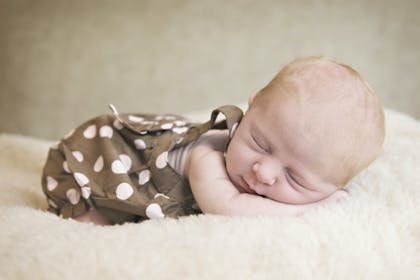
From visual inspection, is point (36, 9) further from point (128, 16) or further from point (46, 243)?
point (46, 243)

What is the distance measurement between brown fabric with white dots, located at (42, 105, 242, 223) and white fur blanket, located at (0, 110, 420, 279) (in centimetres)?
13

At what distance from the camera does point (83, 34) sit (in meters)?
2.04

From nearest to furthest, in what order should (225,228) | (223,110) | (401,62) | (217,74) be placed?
(225,228)
(223,110)
(401,62)
(217,74)

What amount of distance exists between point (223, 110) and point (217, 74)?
1087mm

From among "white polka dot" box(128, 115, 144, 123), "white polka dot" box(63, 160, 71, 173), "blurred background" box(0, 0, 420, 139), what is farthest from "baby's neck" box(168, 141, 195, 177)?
"blurred background" box(0, 0, 420, 139)

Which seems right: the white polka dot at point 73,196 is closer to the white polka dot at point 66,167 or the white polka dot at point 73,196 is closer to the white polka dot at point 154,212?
the white polka dot at point 66,167

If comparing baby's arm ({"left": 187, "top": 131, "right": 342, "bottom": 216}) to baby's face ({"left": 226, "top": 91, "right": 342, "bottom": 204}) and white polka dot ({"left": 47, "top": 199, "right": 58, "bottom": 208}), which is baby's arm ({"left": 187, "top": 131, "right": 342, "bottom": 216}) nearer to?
baby's face ({"left": 226, "top": 91, "right": 342, "bottom": 204})

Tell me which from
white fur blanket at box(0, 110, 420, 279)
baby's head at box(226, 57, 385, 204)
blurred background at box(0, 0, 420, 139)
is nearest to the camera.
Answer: white fur blanket at box(0, 110, 420, 279)

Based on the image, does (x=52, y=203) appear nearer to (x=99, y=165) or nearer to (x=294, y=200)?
(x=99, y=165)

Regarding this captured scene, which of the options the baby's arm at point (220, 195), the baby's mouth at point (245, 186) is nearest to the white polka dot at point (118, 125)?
the baby's arm at point (220, 195)

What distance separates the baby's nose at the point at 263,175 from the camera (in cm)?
81

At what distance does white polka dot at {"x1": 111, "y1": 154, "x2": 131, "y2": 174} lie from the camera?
1003 mm

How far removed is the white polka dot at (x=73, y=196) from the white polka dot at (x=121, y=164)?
0.37 feet

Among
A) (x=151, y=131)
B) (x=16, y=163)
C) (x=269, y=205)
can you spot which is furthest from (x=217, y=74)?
(x=269, y=205)
